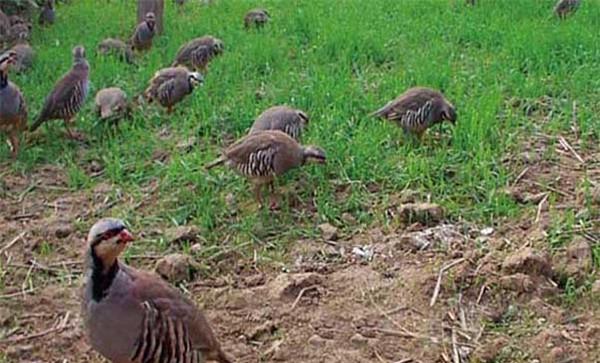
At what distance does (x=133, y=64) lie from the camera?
9.07 metres

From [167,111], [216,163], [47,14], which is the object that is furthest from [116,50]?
[216,163]

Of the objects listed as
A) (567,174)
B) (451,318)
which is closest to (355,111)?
(567,174)

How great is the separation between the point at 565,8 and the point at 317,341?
7033 millimetres

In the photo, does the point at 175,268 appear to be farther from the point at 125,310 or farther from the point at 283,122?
the point at 283,122

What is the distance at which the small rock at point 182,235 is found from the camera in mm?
5258

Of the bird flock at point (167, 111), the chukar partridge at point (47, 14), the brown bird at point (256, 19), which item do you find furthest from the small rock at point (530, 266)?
the chukar partridge at point (47, 14)

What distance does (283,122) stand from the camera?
20.7 ft

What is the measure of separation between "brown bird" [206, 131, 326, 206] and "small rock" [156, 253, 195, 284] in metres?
0.95

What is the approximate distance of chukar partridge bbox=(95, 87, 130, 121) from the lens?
7.14m

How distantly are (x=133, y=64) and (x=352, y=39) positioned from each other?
203 cm

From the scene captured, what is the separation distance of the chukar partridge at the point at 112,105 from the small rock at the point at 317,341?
11.2 ft

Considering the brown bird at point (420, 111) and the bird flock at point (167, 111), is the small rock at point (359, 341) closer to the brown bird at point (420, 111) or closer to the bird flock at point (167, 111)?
the bird flock at point (167, 111)

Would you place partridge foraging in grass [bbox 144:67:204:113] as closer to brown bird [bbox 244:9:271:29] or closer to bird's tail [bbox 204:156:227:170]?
A: bird's tail [bbox 204:156:227:170]

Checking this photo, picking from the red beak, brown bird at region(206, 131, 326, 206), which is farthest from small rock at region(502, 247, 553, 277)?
the red beak
